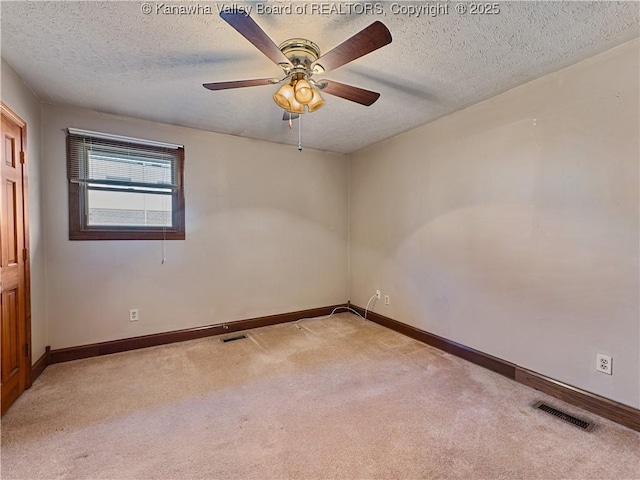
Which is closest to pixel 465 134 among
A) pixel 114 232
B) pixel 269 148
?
pixel 269 148

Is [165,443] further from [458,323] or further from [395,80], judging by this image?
[395,80]

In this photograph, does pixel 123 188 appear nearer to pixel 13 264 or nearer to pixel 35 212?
pixel 35 212

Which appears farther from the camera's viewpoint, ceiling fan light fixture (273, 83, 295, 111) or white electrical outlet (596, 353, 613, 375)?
white electrical outlet (596, 353, 613, 375)

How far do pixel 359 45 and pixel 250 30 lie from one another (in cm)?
52

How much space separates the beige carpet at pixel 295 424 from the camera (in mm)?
1554

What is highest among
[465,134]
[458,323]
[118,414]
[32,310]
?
[465,134]

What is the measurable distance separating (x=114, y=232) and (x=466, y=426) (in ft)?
11.1

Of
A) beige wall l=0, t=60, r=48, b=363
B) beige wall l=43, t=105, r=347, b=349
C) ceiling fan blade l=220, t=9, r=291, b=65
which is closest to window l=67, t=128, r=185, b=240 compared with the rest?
beige wall l=43, t=105, r=347, b=349

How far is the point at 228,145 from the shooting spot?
3.58 metres

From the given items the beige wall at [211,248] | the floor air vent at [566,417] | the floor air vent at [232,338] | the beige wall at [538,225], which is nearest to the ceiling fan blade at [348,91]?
the beige wall at [538,225]

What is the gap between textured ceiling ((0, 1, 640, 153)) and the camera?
5.35 feet

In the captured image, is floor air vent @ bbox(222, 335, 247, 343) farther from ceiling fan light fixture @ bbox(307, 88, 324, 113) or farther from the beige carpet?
ceiling fan light fixture @ bbox(307, 88, 324, 113)

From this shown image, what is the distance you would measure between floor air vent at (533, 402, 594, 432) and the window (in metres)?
3.49

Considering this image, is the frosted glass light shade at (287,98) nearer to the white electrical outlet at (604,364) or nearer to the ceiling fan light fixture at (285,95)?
the ceiling fan light fixture at (285,95)
